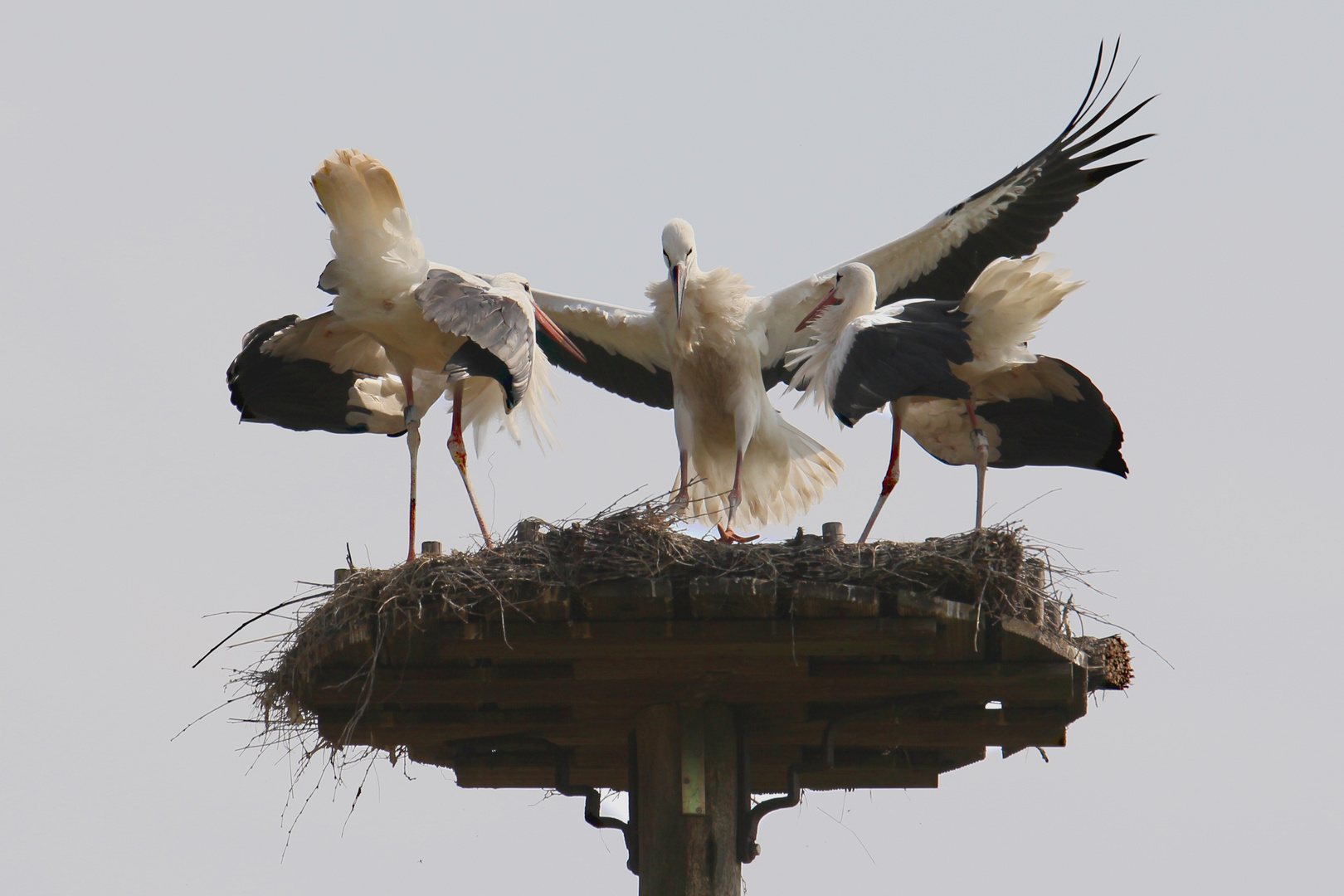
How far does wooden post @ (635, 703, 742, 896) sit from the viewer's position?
5852 millimetres

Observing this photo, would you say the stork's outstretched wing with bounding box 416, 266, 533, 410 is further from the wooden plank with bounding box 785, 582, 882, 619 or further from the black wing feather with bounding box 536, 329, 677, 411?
the wooden plank with bounding box 785, 582, 882, 619

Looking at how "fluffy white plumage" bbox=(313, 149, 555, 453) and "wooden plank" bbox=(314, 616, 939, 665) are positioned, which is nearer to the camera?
"wooden plank" bbox=(314, 616, 939, 665)

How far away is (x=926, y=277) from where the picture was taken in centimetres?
856

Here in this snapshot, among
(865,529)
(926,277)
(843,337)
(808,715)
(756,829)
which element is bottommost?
(756,829)

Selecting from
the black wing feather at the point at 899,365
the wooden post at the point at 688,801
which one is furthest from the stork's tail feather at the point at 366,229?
the wooden post at the point at 688,801

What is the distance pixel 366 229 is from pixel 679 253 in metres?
1.72

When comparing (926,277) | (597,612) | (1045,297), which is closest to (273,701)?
(597,612)

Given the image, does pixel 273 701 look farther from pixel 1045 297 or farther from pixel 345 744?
pixel 1045 297

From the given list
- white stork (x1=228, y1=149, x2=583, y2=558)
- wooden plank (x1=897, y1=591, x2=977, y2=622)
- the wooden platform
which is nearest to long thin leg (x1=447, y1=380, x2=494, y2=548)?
white stork (x1=228, y1=149, x2=583, y2=558)

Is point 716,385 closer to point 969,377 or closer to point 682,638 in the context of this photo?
point 969,377

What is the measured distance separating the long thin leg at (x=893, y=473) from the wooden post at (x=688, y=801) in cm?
168

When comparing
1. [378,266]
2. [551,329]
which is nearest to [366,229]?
[378,266]

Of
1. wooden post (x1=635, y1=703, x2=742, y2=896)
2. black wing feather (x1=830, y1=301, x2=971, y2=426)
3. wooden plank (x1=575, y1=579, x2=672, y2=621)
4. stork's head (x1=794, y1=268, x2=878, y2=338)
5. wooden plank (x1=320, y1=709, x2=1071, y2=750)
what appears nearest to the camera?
wooden plank (x1=575, y1=579, x2=672, y2=621)

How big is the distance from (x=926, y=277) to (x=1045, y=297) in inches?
67.9
